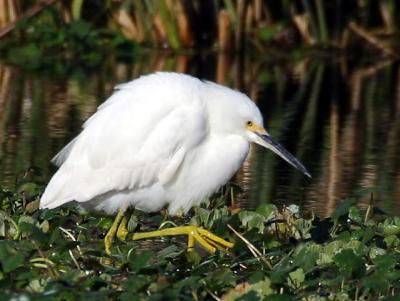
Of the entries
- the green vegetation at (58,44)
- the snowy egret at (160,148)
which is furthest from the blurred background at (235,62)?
the snowy egret at (160,148)

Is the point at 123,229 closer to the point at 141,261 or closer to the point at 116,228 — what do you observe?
the point at 116,228

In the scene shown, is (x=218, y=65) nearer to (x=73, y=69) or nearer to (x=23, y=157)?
(x=73, y=69)

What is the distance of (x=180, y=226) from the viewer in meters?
5.90

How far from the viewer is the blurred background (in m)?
9.12

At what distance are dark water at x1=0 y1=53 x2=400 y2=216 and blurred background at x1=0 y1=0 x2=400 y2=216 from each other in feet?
0.05

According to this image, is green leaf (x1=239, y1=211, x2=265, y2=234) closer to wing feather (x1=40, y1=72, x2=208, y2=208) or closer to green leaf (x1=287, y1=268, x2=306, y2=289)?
wing feather (x1=40, y1=72, x2=208, y2=208)

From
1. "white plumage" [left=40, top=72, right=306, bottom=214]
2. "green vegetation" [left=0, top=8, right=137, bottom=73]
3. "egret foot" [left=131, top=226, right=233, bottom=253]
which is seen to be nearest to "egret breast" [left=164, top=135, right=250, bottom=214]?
"white plumage" [left=40, top=72, right=306, bottom=214]

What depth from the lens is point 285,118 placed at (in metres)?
10.0

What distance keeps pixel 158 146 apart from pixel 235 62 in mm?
7708

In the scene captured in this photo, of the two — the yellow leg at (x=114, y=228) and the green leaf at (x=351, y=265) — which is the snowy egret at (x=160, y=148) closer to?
the yellow leg at (x=114, y=228)

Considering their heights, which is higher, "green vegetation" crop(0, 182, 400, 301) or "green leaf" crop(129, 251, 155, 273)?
"green leaf" crop(129, 251, 155, 273)

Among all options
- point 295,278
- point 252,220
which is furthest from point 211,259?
point 252,220

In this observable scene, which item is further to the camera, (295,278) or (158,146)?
(158,146)

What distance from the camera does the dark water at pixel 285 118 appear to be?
737 cm
